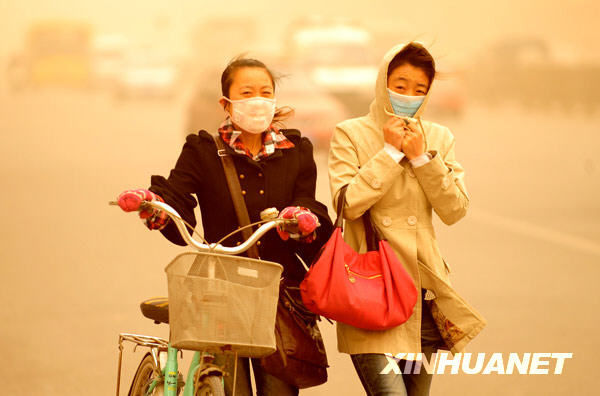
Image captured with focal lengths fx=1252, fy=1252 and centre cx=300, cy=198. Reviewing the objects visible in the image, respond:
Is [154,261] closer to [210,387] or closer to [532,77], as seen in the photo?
[210,387]

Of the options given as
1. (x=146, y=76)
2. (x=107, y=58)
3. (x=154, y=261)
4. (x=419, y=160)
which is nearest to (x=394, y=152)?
(x=419, y=160)

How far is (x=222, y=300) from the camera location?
3889mm

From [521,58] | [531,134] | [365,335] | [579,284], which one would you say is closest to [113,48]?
[521,58]

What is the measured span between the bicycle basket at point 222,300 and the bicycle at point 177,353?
17mm

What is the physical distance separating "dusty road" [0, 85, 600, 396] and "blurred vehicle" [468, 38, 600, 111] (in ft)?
28.1

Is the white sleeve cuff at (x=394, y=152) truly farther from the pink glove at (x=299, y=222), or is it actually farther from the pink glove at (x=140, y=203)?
the pink glove at (x=140, y=203)

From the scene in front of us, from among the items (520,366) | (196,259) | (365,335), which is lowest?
(520,366)

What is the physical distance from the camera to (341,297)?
4352mm

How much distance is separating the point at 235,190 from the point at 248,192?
51mm

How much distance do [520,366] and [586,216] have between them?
6.63 m

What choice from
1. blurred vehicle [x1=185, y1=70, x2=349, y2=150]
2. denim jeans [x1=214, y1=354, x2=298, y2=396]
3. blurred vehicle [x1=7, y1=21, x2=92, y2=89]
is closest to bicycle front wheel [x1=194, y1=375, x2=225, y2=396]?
denim jeans [x1=214, y1=354, x2=298, y2=396]

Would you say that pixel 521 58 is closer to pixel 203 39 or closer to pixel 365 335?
pixel 203 39

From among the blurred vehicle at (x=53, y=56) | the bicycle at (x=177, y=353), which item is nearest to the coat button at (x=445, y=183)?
the bicycle at (x=177, y=353)

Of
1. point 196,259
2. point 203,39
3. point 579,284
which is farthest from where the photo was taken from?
point 203,39
